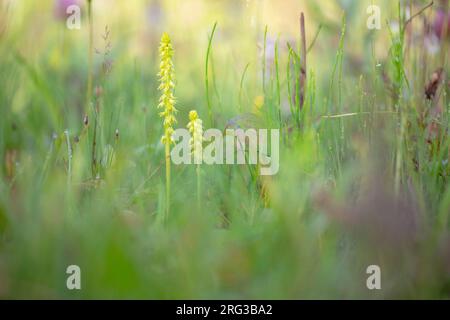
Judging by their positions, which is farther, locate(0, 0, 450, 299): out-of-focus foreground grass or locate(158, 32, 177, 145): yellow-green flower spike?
locate(158, 32, 177, 145): yellow-green flower spike

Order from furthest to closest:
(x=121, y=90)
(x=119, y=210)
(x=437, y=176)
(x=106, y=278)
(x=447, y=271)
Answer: (x=121, y=90) → (x=437, y=176) → (x=119, y=210) → (x=447, y=271) → (x=106, y=278)

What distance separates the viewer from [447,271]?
4.03 ft

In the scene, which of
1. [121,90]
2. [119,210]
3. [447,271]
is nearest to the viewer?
[447,271]

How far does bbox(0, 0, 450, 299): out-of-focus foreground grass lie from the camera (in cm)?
113

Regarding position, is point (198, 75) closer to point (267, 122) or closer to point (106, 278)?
point (267, 122)

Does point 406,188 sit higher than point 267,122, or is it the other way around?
point 267,122

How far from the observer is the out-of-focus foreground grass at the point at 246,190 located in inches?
44.4

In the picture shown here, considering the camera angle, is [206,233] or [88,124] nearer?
[206,233]

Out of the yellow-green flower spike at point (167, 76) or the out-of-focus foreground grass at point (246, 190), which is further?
the yellow-green flower spike at point (167, 76)

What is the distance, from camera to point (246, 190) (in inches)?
62.6

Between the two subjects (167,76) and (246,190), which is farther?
(246,190)

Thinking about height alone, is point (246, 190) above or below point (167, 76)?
below

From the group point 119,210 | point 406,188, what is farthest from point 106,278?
point 406,188
